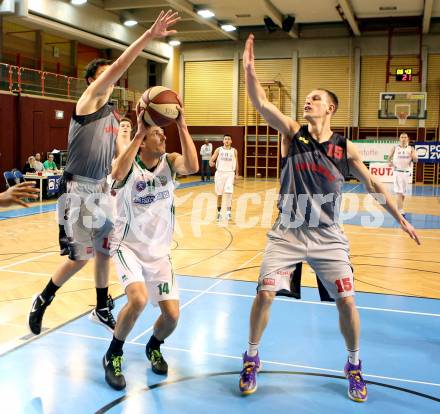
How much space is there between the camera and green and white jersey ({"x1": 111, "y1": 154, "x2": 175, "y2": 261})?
13.2ft

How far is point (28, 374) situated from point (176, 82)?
27039 mm

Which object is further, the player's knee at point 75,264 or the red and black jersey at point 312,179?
the player's knee at point 75,264

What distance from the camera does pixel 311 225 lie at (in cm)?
403

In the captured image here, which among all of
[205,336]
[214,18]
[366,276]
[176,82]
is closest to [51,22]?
[214,18]

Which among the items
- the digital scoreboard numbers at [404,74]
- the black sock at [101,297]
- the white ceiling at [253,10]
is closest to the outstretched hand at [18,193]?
the black sock at [101,297]

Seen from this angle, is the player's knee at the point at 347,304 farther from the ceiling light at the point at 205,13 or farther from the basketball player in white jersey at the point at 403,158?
the ceiling light at the point at 205,13

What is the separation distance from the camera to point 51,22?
20281 mm

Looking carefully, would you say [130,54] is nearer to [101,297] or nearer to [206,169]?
[101,297]

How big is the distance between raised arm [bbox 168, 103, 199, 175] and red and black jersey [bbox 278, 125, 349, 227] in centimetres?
67

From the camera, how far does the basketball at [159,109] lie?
3.94 meters

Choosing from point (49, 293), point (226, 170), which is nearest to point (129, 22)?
point (226, 170)

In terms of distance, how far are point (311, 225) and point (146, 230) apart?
3.94ft

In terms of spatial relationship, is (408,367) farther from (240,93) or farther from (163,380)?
(240,93)

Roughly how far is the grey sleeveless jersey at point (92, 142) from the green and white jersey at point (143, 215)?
664 millimetres
